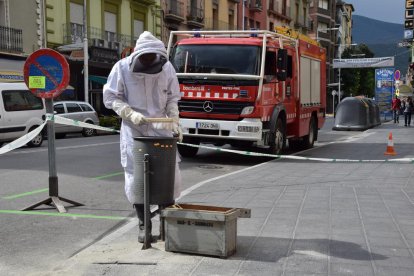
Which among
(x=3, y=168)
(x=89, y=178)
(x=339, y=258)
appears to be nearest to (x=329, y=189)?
(x=339, y=258)

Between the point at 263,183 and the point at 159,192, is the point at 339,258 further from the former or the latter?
the point at 263,183

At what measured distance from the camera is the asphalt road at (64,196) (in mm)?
5055

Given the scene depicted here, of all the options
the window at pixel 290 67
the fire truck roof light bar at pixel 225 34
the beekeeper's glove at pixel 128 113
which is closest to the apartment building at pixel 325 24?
the window at pixel 290 67

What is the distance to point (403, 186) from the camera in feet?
26.7

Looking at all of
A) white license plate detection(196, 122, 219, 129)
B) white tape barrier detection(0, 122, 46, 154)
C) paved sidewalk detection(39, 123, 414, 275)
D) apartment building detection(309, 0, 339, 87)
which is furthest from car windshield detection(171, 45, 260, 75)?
apartment building detection(309, 0, 339, 87)

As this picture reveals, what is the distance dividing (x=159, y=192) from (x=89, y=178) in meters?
5.15

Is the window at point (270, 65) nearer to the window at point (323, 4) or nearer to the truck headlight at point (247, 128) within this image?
the truck headlight at point (247, 128)

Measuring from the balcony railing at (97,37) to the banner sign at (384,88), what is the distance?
18372 millimetres

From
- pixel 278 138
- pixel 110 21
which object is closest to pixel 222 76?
pixel 278 138

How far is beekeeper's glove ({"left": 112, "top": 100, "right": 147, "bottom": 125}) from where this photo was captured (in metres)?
4.61

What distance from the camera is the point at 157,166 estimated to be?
4.54m

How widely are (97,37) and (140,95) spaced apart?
2693 centimetres

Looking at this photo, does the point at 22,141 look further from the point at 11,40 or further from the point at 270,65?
the point at 11,40

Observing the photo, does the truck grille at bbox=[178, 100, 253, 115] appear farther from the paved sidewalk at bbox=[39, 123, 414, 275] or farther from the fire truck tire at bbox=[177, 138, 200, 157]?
the paved sidewalk at bbox=[39, 123, 414, 275]
